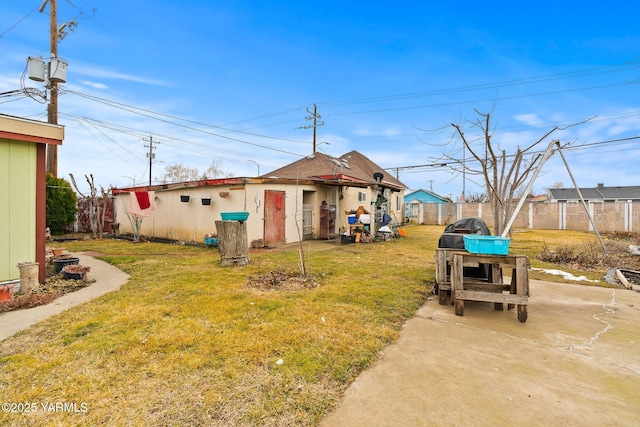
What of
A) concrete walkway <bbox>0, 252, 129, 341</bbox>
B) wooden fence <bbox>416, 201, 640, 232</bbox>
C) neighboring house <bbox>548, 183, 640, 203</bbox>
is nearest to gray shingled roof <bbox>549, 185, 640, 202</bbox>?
neighboring house <bbox>548, 183, 640, 203</bbox>

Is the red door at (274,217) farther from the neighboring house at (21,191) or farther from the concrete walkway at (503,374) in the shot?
the concrete walkway at (503,374)

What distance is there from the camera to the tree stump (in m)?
7.04

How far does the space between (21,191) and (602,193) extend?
48335mm

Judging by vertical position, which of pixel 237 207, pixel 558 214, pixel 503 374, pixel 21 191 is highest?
Result: pixel 21 191

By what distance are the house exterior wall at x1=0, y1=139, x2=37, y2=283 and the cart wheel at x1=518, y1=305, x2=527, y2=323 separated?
7.58 meters

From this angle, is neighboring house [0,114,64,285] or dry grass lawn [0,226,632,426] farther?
neighboring house [0,114,64,285]

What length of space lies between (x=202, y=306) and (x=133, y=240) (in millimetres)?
11130

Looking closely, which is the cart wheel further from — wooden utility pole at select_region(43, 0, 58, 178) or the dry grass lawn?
wooden utility pole at select_region(43, 0, 58, 178)

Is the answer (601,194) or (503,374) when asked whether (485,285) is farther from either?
(601,194)

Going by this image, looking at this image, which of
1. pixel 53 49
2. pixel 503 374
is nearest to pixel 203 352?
pixel 503 374

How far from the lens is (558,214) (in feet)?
65.8

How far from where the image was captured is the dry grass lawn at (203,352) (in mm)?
1999

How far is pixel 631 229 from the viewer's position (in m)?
17.3

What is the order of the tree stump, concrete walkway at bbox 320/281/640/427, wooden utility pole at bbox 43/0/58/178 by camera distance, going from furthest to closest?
wooden utility pole at bbox 43/0/58/178
the tree stump
concrete walkway at bbox 320/281/640/427
